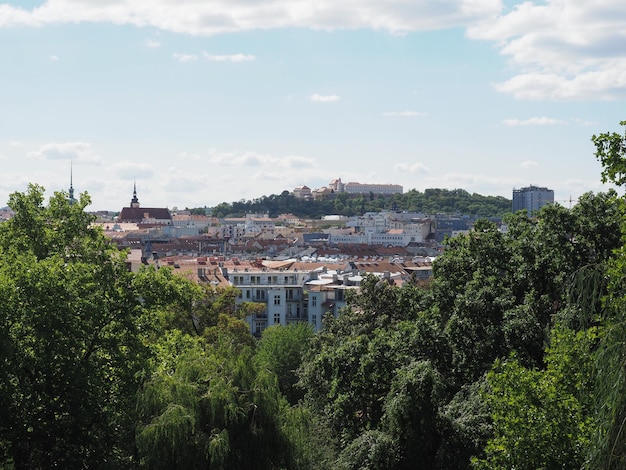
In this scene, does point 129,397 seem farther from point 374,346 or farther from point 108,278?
point 374,346

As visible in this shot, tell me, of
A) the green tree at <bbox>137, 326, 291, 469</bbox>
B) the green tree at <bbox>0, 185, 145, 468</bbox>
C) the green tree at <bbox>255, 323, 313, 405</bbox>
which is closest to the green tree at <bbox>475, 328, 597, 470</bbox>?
the green tree at <bbox>137, 326, 291, 469</bbox>

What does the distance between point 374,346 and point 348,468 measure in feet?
16.7

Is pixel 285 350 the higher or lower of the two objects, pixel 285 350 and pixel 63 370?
the lower

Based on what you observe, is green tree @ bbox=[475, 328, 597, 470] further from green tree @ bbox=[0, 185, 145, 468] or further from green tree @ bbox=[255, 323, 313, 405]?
green tree @ bbox=[255, 323, 313, 405]

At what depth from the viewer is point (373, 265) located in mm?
113688

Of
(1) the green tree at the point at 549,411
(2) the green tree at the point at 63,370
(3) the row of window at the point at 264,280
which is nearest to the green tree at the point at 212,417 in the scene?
(2) the green tree at the point at 63,370

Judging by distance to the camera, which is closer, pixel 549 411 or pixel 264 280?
pixel 549 411

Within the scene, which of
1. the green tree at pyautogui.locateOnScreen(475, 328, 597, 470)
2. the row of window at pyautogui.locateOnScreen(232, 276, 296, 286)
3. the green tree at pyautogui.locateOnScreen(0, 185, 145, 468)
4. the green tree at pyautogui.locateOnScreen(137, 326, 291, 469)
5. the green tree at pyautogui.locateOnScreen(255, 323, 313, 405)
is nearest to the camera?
the green tree at pyautogui.locateOnScreen(475, 328, 597, 470)

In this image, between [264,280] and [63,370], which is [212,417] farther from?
[264,280]

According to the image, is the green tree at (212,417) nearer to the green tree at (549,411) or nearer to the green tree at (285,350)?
the green tree at (549,411)

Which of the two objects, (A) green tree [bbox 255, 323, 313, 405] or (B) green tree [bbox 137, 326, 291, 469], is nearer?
(B) green tree [bbox 137, 326, 291, 469]

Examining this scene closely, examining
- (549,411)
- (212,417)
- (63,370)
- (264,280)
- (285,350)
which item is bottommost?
(285,350)

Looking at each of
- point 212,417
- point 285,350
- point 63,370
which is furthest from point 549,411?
point 285,350

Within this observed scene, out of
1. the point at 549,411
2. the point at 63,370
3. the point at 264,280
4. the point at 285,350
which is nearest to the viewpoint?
the point at 549,411
